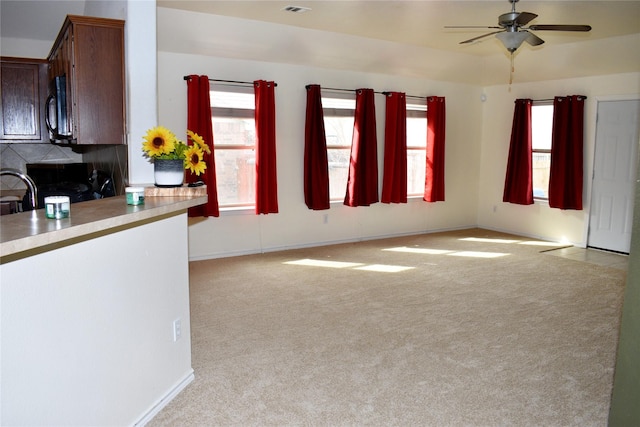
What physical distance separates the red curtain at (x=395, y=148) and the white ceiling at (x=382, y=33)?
1.56ft

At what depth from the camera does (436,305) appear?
4391mm

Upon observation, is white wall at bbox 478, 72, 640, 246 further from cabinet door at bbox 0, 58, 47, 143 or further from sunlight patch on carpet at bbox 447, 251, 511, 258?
cabinet door at bbox 0, 58, 47, 143

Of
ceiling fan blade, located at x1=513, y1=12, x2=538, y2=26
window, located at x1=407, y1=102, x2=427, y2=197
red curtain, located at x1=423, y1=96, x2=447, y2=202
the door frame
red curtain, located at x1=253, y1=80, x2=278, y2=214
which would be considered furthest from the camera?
window, located at x1=407, y1=102, x2=427, y2=197

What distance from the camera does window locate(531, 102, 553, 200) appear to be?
289 inches

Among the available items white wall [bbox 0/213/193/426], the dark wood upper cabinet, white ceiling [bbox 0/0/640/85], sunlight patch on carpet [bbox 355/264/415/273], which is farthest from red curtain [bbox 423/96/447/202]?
white wall [bbox 0/213/193/426]

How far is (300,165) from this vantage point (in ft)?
21.6

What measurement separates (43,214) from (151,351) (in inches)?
36.7

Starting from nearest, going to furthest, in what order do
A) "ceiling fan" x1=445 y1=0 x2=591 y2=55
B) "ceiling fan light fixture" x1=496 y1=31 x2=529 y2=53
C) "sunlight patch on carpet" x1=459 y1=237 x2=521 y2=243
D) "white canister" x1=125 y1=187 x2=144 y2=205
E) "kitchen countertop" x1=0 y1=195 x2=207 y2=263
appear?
"kitchen countertop" x1=0 y1=195 x2=207 y2=263 → "white canister" x1=125 y1=187 x2=144 y2=205 → "ceiling fan" x1=445 y1=0 x2=591 y2=55 → "ceiling fan light fixture" x1=496 y1=31 x2=529 y2=53 → "sunlight patch on carpet" x1=459 y1=237 x2=521 y2=243

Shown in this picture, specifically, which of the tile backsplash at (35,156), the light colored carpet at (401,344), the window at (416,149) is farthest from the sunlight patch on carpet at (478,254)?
the tile backsplash at (35,156)

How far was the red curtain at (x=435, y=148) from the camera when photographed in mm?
7508

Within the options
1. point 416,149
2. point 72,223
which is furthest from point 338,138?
point 72,223

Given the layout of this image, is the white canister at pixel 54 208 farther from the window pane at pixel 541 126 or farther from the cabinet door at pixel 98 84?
the window pane at pixel 541 126

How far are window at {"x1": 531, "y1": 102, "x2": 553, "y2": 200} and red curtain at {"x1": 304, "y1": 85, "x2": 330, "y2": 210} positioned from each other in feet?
10.8

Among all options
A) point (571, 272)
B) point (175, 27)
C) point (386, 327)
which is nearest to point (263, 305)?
point (386, 327)
